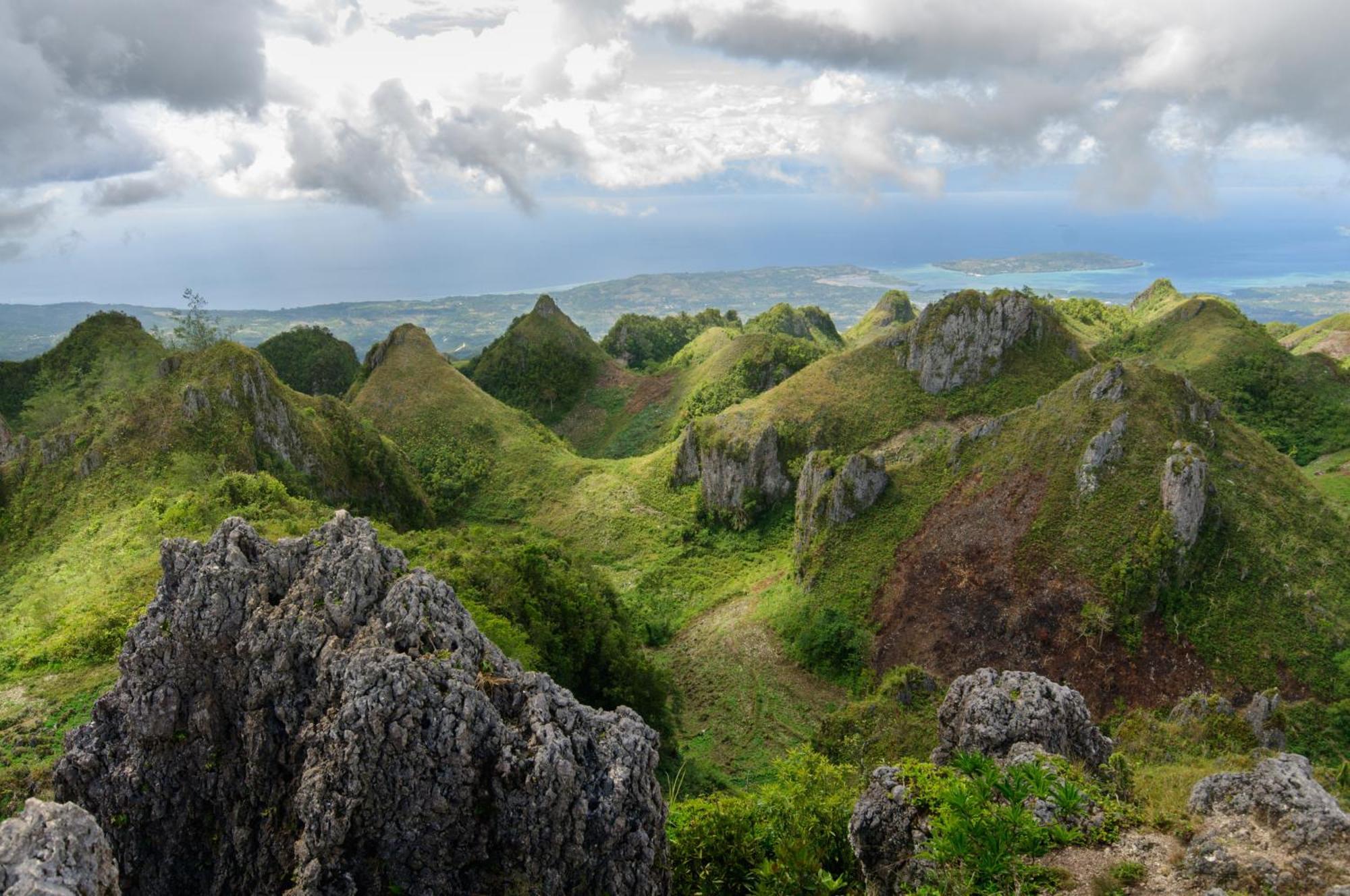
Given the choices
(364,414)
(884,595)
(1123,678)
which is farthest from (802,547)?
(364,414)

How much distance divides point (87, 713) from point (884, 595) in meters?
32.9

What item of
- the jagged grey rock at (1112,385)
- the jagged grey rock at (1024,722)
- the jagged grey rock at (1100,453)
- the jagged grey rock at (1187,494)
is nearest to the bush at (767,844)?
the jagged grey rock at (1024,722)

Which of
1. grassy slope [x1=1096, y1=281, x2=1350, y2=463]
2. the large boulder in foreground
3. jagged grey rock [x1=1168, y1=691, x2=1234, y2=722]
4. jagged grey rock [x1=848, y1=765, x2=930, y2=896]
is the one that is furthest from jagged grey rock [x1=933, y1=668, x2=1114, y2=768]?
grassy slope [x1=1096, y1=281, x2=1350, y2=463]

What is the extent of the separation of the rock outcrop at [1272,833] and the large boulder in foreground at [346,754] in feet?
31.5

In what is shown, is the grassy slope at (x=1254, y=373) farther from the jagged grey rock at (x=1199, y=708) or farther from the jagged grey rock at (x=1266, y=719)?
the jagged grey rock at (x=1199, y=708)

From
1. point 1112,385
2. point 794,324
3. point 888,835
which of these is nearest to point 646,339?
point 794,324

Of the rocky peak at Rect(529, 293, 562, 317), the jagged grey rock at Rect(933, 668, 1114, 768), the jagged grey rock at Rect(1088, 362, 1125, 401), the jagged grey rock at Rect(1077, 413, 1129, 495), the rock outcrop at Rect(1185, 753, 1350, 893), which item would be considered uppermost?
the rocky peak at Rect(529, 293, 562, 317)

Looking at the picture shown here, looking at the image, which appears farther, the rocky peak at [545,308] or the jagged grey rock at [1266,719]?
the rocky peak at [545,308]

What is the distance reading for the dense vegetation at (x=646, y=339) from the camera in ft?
381

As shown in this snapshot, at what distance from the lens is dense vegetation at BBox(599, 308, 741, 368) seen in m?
116

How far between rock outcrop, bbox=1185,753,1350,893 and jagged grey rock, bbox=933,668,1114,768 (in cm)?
500

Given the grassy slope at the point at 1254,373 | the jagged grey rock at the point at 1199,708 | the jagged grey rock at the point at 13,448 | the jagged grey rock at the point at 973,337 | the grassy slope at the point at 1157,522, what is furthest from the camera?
the grassy slope at the point at 1254,373

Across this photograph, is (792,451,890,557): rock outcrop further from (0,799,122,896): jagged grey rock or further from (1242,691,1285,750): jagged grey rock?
(0,799,122,896): jagged grey rock

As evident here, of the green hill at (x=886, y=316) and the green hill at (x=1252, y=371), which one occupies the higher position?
the green hill at (x=886, y=316)
